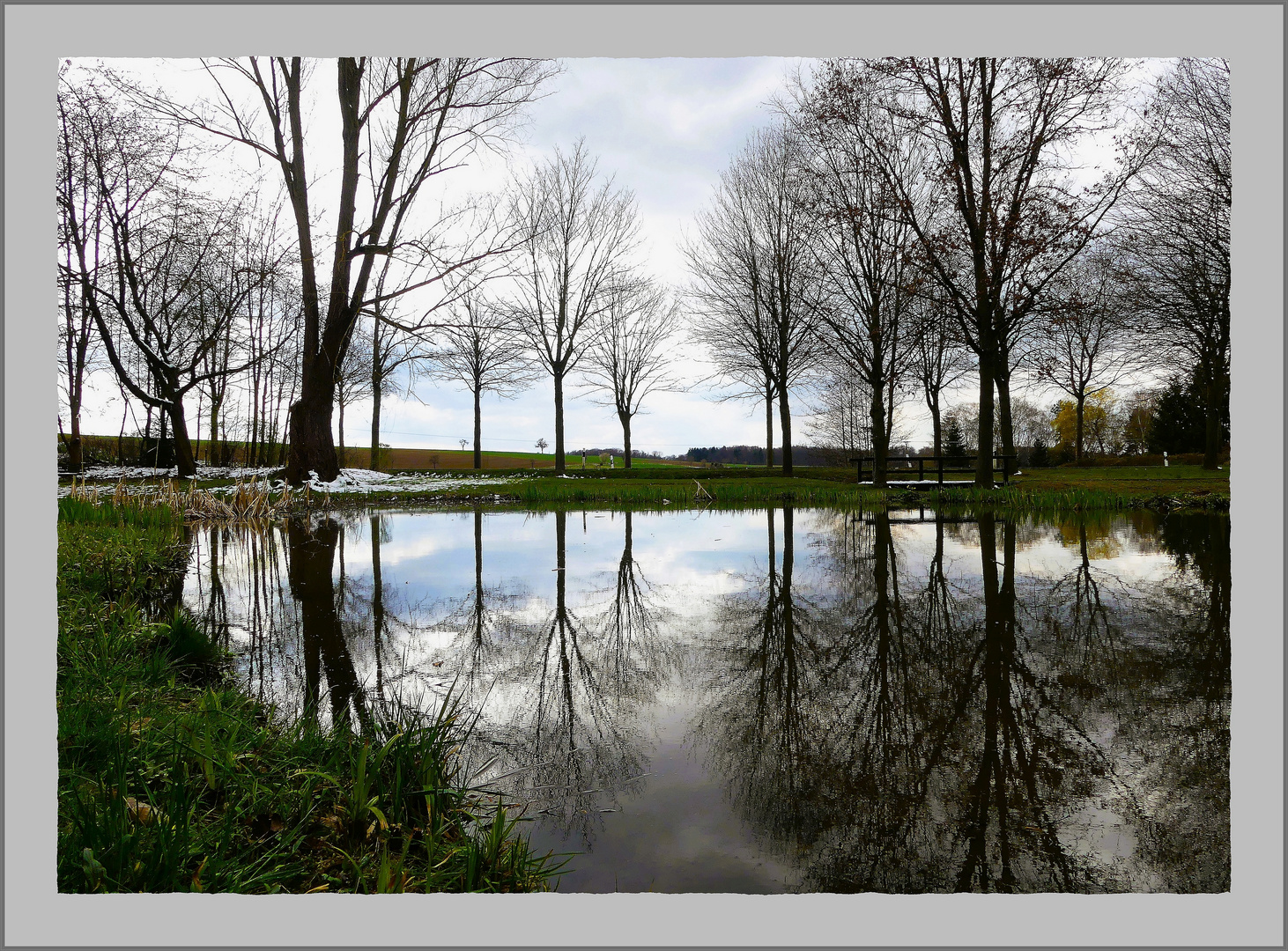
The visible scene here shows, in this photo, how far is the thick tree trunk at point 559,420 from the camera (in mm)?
27344

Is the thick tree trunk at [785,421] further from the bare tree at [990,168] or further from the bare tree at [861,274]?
the bare tree at [990,168]

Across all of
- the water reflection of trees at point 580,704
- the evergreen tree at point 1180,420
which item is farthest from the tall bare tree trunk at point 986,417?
the evergreen tree at point 1180,420

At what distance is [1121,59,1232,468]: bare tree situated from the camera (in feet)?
40.8

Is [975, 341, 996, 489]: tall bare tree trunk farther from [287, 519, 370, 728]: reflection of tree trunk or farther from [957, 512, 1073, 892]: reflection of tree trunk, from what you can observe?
[287, 519, 370, 728]: reflection of tree trunk

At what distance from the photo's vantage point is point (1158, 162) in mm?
13883

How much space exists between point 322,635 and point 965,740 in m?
3.42

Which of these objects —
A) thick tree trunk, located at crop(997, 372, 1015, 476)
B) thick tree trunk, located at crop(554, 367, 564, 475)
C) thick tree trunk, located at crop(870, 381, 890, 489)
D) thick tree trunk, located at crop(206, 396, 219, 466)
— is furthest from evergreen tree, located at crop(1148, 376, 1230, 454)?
thick tree trunk, located at crop(206, 396, 219, 466)

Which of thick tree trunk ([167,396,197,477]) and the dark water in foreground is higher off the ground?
thick tree trunk ([167,396,197,477])

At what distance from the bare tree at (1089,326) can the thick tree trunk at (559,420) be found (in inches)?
671

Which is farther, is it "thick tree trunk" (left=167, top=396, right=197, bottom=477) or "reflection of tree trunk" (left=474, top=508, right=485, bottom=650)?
"thick tree trunk" (left=167, top=396, right=197, bottom=477)

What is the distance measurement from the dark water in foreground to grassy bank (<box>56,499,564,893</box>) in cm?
22
